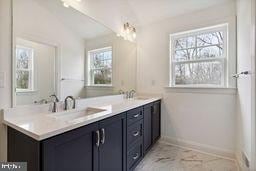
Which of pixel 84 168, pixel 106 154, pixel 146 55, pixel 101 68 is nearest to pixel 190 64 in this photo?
pixel 146 55

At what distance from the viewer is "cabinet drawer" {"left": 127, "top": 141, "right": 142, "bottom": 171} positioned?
183 cm

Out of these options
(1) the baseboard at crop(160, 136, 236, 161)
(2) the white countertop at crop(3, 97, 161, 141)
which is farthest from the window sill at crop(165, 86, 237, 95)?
(2) the white countertop at crop(3, 97, 161, 141)

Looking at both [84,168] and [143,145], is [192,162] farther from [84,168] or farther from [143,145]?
[84,168]

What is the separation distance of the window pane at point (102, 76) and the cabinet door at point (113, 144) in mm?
719

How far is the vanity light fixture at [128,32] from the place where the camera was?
281 cm

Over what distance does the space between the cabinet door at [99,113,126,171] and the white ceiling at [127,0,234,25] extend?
2.05m

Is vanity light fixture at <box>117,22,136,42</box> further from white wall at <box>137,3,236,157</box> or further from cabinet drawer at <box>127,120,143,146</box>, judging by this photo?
cabinet drawer at <box>127,120,143,146</box>

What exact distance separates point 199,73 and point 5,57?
2594 millimetres

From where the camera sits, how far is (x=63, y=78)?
69.2 inches

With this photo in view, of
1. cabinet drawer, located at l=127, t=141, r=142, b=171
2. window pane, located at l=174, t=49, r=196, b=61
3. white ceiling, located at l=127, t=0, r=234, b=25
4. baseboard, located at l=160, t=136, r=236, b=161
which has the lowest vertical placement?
baseboard, located at l=160, t=136, r=236, b=161

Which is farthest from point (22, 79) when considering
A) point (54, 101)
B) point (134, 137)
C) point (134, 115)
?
point (134, 137)

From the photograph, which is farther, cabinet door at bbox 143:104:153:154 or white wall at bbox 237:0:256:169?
cabinet door at bbox 143:104:153:154

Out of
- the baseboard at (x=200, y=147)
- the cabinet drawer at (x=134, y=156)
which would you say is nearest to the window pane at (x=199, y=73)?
the baseboard at (x=200, y=147)

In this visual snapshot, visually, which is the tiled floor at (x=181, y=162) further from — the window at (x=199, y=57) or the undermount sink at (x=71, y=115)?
the window at (x=199, y=57)
